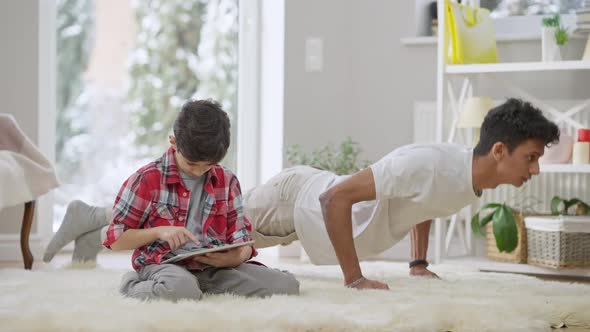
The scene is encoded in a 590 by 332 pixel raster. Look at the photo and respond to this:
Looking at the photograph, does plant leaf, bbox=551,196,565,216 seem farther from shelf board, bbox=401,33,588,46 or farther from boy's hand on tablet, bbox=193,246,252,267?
boy's hand on tablet, bbox=193,246,252,267

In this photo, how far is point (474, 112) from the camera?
11.2 ft

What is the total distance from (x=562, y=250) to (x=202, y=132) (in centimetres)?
174

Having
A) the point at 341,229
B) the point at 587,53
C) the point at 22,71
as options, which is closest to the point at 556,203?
the point at 587,53

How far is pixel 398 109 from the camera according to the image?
396 centimetres

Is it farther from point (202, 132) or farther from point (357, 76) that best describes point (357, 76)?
point (202, 132)

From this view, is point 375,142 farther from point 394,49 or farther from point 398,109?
point 394,49

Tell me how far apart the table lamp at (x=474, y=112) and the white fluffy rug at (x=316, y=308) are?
2.99 ft

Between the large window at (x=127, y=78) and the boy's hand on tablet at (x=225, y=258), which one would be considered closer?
the boy's hand on tablet at (x=225, y=258)

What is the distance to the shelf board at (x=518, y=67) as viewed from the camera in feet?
10.6

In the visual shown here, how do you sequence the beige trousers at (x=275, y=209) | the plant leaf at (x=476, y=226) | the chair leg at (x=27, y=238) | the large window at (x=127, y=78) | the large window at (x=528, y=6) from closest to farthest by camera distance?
1. the beige trousers at (x=275, y=209)
2. the chair leg at (x=27, y=238)
3. the plant leaf at (x=476, y=226)
4. the large window at (x=528, y=6)
5. the large window at (x=127, y=78)

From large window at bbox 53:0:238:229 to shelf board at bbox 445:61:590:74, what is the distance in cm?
133

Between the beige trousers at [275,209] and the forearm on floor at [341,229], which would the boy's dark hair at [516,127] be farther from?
the beige trousers at [275,209]

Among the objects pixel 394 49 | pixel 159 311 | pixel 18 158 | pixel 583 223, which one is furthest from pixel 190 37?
pixel 159 311

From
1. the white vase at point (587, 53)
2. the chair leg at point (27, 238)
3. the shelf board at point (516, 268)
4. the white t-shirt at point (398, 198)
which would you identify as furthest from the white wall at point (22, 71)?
the white vase at point (587, 53)
